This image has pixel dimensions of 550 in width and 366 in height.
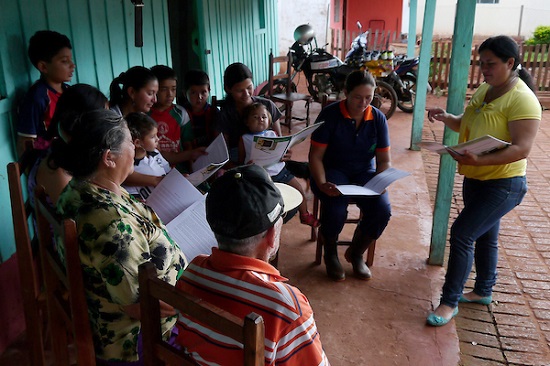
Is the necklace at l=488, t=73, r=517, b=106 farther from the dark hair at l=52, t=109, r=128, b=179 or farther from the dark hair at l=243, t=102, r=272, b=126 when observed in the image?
the dark hair at l=52, t=109, r=128, b=179

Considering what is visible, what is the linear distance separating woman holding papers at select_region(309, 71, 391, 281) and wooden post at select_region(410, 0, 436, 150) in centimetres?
248

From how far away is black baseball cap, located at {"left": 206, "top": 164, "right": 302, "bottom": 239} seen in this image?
127cm

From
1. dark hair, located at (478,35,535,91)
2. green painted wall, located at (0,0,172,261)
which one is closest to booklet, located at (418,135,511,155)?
dark hair, located at (478,35,535,91)

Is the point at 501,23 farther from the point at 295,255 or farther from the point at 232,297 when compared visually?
the point at 232,297

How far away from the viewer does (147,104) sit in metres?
2.80

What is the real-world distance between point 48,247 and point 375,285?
6.94 ft

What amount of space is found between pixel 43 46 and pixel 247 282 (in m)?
1.95

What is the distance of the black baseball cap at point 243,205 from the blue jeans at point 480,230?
5.32 ft

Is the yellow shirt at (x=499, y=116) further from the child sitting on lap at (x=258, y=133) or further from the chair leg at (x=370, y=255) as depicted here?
the child sitting on lap at (x=258, y=133)

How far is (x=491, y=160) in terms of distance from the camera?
2.39 metres

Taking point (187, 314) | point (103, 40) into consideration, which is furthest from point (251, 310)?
point (103, 40)

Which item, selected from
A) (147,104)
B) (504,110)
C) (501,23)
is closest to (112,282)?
(147,104)

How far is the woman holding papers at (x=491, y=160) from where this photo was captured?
2354mm

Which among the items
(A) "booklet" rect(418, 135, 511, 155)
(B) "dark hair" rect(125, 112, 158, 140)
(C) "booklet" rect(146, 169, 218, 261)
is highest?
(B) "dark hair" rect(125, 112, 158, 140)
